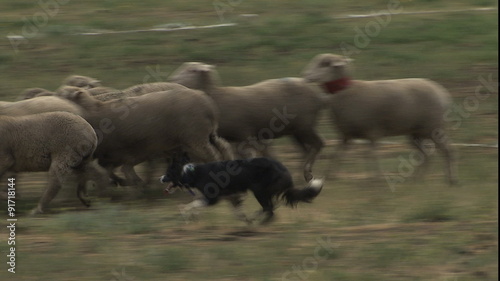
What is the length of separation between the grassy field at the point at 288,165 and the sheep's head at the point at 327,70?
3.60ft

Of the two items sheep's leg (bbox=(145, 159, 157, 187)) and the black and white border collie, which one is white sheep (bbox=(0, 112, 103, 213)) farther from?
sheep's leg (bbox=(145, 159, 157, 187))

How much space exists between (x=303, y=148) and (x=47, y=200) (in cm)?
314

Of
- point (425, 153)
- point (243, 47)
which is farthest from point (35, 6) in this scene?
point (425, 153)

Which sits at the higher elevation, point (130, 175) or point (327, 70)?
point (327, 70)

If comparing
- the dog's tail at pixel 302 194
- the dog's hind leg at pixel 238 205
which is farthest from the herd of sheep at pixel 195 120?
the dog's tail at pixel 302 194

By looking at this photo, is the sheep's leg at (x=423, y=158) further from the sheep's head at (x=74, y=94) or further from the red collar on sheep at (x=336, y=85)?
the sheep's head at (x=74, y=94)

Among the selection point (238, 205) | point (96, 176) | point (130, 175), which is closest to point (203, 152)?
point (130, 175)

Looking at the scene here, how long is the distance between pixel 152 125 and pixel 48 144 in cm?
124

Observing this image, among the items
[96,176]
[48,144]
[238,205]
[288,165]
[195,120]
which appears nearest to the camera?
[238,205]

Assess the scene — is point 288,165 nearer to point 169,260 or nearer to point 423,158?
point 423,158

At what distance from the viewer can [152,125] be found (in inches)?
464

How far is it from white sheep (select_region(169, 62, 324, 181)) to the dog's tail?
1953 millimetres

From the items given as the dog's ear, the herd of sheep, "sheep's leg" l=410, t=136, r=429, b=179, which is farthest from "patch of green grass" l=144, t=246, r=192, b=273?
"sheep's leg" l=410, t=136, r=429, b=179

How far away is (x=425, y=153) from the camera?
1291 centimetres
